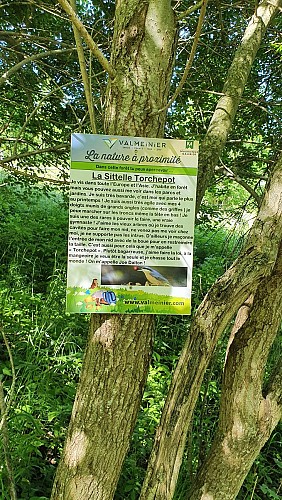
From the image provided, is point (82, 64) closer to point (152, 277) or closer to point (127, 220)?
point (127, 220)

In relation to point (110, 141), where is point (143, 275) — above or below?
below

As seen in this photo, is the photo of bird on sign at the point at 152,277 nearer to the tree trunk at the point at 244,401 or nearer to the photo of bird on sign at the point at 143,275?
the photo of bird on sign at the point at 143,275

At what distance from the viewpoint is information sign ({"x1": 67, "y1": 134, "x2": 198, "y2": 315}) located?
1536mm

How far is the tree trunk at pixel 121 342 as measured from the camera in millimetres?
1521

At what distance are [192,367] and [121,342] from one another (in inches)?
9.8

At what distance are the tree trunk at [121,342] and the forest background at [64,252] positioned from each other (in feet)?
0.34

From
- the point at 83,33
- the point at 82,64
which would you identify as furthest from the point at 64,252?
the point at 83,33

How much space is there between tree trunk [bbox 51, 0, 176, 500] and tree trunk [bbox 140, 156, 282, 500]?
0.11 m

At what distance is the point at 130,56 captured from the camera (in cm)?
152

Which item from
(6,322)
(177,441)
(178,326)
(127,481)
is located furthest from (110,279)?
(178,326)

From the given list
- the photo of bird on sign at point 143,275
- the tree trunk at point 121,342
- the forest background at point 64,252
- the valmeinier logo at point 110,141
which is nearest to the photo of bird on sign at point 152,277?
the photo of bird on sign at point 143,275

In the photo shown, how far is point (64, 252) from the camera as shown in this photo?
409cm

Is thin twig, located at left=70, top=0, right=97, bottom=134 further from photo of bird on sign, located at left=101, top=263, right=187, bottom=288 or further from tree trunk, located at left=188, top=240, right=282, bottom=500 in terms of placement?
tree trunk, located at left=188, top=240, right=282, bottom=500

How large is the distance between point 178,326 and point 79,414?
1884 mm
